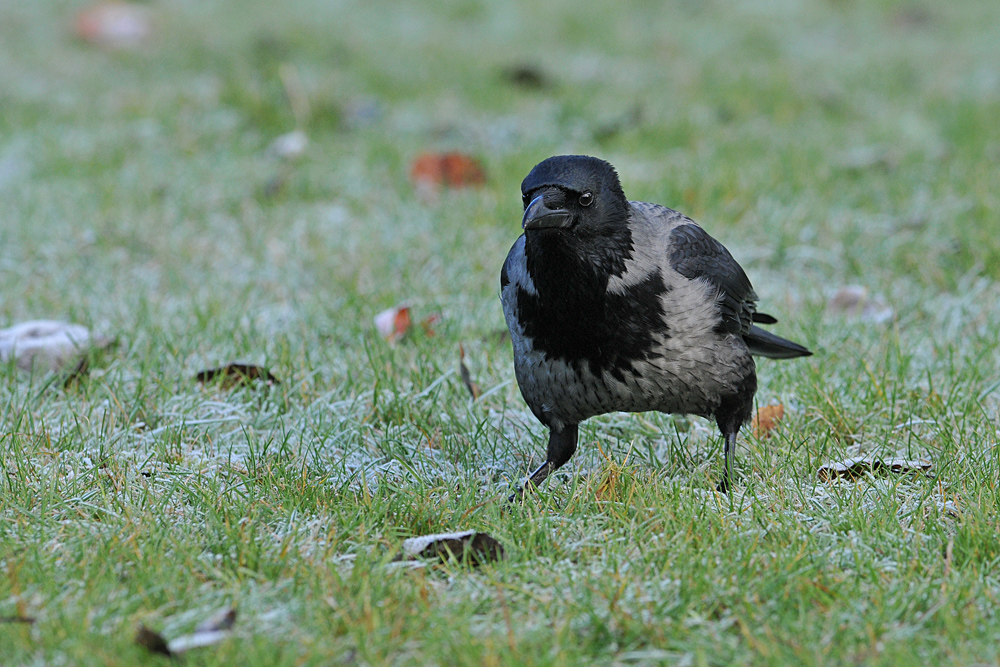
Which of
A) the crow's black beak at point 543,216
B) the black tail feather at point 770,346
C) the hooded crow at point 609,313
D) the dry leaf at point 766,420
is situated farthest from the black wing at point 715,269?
the crow's black beak at point 543,216

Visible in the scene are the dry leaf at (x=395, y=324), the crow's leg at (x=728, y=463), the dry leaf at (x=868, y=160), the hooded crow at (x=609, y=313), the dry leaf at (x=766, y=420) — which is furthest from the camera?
the dry leaf at (x=868, y=160)

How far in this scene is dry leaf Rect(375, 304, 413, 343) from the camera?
3960 millimetres

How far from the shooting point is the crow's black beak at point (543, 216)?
252 cm

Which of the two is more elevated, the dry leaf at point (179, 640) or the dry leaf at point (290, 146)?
the dry leaf at point (290, 146)

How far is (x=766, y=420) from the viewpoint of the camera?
3271 mm

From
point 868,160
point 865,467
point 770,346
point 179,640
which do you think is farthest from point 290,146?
point 179,640

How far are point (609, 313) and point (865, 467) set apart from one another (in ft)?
2.85

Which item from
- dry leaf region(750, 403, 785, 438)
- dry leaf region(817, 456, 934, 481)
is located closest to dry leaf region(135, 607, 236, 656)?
dry leaf region(817, 456, 934, 481)

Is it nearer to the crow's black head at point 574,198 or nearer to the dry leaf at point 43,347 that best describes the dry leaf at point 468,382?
the crow's black head at point 574,198

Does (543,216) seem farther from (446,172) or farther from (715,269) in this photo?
(446,172)

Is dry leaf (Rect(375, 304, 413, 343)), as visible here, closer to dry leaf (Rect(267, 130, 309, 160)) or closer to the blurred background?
the blurred background

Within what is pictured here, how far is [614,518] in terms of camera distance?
257cm

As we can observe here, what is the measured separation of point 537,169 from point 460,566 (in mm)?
999

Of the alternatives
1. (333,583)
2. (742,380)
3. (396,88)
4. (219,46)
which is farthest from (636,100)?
(333,583)
